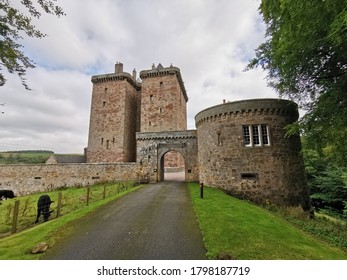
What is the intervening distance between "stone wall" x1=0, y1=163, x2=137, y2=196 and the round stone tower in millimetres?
11021

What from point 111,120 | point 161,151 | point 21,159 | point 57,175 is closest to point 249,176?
point 161,151

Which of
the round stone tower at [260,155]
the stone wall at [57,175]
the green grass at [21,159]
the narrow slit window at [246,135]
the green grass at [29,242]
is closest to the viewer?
the green grass at [29,242]

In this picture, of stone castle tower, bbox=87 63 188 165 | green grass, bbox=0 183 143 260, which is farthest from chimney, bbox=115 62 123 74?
green grass, bbox=0 183 143 260

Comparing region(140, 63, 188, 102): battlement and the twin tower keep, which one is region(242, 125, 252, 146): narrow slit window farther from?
region(140, 63, 188, 102): battlement

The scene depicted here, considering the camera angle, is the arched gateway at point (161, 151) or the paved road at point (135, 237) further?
the arched gateway at point (161, 151)

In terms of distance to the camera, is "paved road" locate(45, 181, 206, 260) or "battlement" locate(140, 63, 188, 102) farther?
"battlement" locate(140, 63, 188, 102)

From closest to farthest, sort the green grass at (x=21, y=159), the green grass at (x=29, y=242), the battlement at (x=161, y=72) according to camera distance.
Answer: the green grass at (x=29, y=242)
the battlement at (x=161, y=72)
the green grass at (x=21, y=159)

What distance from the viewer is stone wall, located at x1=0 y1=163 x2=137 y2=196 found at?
74.3 feet

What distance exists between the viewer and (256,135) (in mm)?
15750

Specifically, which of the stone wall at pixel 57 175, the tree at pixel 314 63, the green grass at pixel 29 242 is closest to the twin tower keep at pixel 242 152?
the stone wall at pixel 57 175

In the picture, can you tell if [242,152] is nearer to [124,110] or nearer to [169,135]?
[169,135]

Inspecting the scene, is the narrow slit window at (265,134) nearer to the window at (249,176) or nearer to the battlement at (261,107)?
the battlement at (261,107)

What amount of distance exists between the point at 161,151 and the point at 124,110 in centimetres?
1326

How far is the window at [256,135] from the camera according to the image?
1552 centimetres
